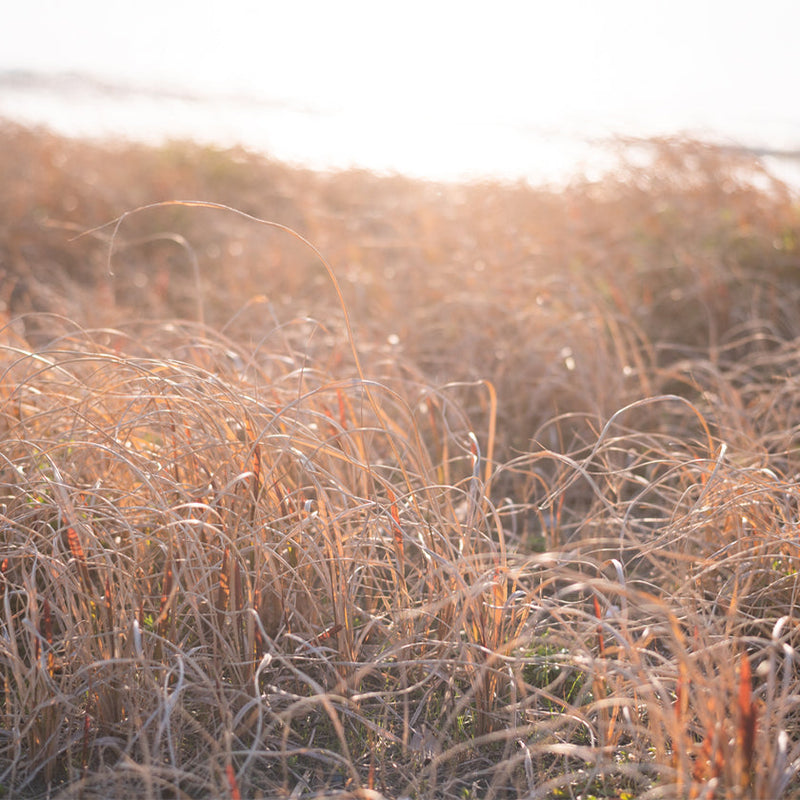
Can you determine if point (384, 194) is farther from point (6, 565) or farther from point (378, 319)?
point (6, 565)

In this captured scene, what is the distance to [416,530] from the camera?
74.5 inches

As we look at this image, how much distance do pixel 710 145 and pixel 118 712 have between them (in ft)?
13.8

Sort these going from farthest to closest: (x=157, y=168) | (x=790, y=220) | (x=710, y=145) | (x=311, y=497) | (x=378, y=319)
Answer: (x=157, y=168), (x=710, y=145), (x=790, y=220), (x=378, y=319), (x=311, y=497)

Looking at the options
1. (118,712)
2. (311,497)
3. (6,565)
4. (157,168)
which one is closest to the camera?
(118,712)

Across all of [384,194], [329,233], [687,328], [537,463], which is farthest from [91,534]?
[384,194]

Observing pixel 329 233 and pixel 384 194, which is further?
pixel 384 194

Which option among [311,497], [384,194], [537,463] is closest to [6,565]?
[311,497]

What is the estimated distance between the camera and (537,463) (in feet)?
8.43

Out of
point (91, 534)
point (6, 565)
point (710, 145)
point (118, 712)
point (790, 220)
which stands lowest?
point (118, 712)

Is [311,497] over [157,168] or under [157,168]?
under

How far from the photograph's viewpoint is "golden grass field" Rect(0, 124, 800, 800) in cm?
139

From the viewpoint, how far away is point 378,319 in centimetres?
348

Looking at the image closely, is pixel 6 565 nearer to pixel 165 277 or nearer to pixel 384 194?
pixel 165 277

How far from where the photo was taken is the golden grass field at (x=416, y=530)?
1386 millimetres
